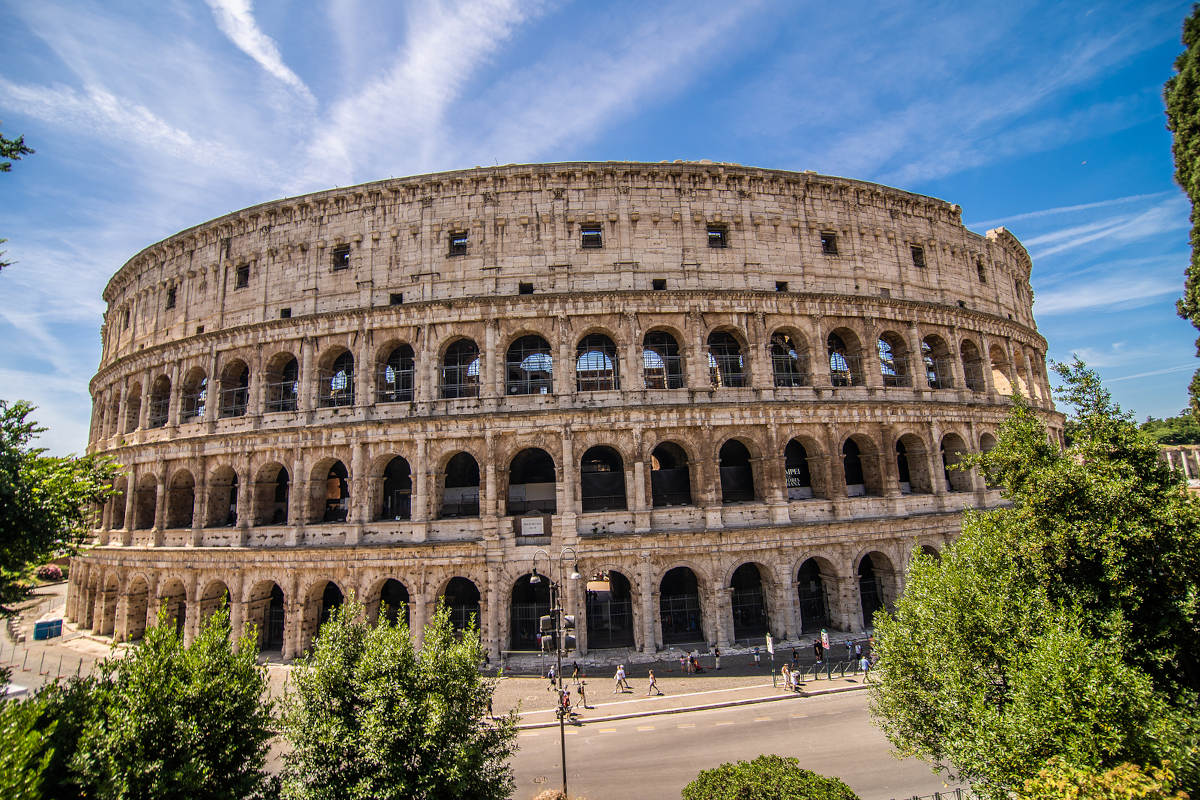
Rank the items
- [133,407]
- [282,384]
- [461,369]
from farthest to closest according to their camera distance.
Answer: [133,407] → [282,384] → [461,369]

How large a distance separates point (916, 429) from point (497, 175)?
2485cm

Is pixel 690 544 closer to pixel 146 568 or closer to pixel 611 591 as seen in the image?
pixel 611 591

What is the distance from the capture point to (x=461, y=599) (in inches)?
990

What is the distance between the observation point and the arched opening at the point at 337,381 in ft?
87.4

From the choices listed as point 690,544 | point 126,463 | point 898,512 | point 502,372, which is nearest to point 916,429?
point 898,512

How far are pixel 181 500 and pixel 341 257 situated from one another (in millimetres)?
16065

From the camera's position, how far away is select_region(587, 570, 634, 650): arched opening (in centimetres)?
2428

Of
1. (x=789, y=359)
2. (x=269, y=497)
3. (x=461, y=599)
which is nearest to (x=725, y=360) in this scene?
(x=789, y=359)

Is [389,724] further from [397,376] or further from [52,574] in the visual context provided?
[52,574]

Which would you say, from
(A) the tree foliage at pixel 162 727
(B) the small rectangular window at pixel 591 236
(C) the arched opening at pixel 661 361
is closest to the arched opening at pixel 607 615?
(C) the arched opening at pixel 661 361

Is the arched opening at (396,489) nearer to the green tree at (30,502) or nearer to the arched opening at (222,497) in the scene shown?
the arched opening at (222,497)

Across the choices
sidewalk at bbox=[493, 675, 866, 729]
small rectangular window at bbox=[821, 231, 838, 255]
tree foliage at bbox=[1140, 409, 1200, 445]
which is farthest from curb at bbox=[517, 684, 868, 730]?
tree foliage at bbox=[1140, 409, 1200, 445]

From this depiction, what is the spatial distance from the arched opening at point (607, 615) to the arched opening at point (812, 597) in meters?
8.47

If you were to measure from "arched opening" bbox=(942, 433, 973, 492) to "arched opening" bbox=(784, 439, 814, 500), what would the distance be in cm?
719
